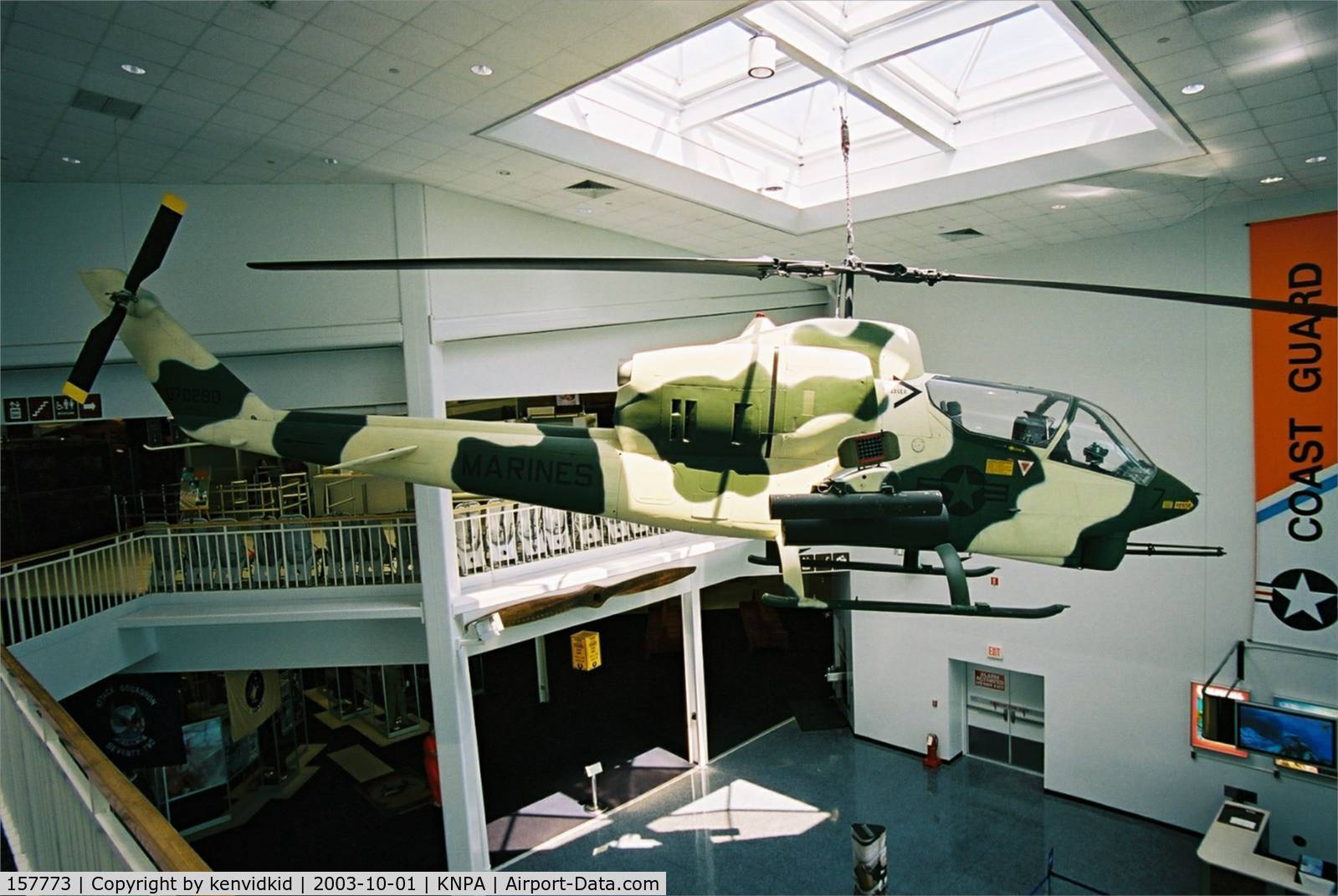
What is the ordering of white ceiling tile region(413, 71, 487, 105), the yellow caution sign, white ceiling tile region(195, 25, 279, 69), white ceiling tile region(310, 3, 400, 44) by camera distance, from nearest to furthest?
white ceiling tile region(310, 3, 400, 44), white ceiling tile region(195, 25, 279, 69), white ceiling tile region(413, 71, 487, 105), the yellow caution sign

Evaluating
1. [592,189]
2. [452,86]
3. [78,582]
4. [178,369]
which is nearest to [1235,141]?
[592,189]

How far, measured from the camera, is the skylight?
5035 mm

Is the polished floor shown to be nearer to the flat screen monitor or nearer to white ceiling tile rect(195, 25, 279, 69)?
the flat screen monitor

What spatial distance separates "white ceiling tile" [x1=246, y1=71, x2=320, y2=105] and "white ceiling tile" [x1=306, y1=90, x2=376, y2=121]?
0.21 feet

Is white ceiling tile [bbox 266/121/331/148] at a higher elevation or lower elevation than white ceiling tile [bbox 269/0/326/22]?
higher

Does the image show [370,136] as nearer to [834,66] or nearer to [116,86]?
[116,86]

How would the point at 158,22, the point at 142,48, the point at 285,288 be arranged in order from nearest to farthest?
1. the point at 158,22
2. the point at 142,48
3. the point at 285,288

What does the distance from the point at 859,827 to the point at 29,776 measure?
6.74 metres

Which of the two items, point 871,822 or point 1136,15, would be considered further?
point 871,822

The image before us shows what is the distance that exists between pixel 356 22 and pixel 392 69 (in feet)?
1.80

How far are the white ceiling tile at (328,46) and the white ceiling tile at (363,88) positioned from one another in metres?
0.19

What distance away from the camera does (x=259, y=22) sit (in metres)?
3.92

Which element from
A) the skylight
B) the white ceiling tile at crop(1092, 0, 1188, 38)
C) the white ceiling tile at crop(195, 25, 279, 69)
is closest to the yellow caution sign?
the skylight

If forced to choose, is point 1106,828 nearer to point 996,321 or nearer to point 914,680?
point 914,680
